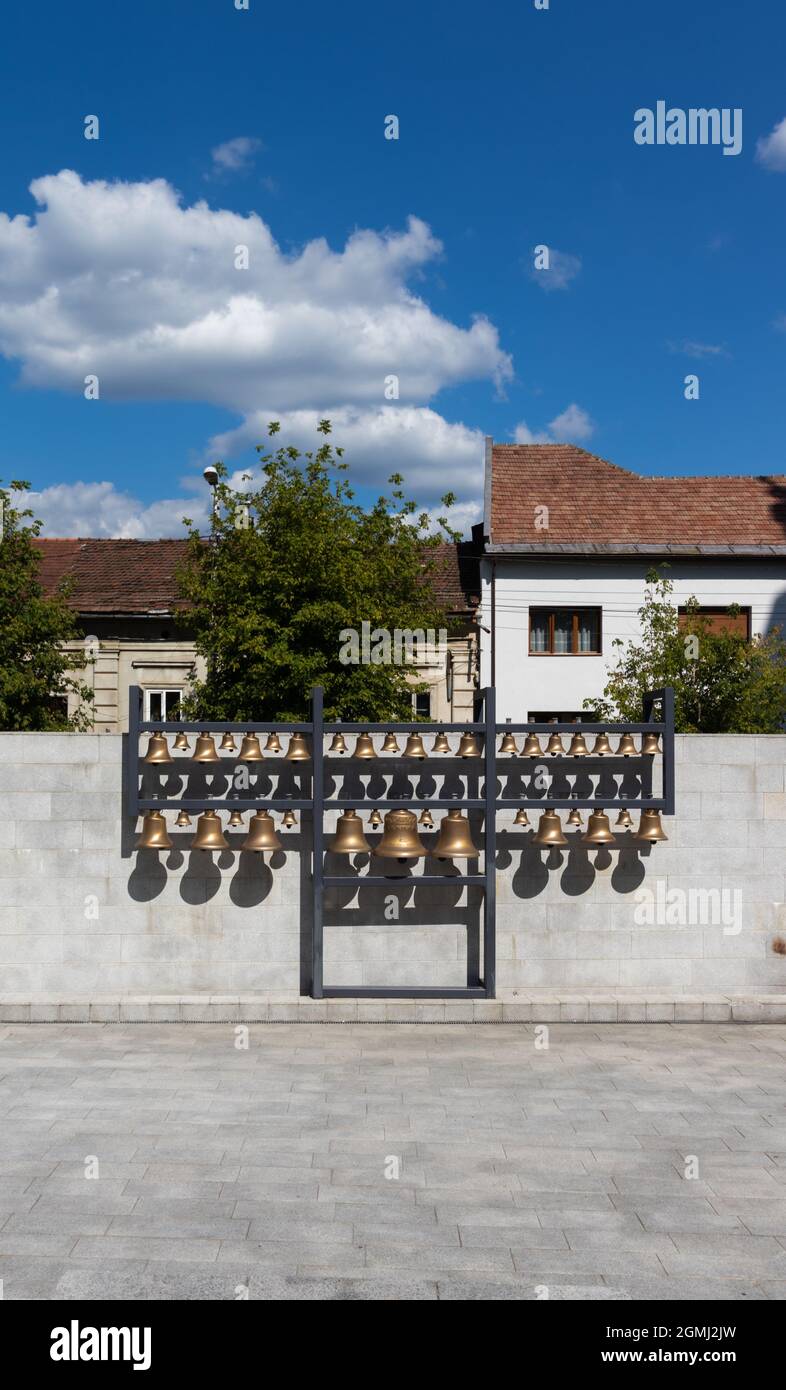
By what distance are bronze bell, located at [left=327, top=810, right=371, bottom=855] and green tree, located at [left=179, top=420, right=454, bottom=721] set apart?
671 cm

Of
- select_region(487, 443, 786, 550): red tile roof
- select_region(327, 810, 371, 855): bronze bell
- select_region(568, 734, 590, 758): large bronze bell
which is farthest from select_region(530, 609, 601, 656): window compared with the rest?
select_region(327, 810, 371, 855): bronze bell

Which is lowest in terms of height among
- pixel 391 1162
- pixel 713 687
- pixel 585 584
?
pixel 391 1162

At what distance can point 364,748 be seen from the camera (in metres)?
10.9

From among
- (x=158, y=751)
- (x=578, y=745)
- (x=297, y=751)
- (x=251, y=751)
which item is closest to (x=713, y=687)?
(x=578, y=745)

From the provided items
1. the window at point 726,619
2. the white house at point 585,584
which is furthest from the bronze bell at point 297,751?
the window at point 726,619

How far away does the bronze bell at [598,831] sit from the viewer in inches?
430

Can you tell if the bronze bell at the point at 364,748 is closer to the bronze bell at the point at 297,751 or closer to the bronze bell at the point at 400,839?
the bronze bell at the point at 297,751

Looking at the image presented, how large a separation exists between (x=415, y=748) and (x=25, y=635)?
11088 mm

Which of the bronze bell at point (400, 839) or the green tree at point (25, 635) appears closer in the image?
the bronze bell at point (400, 839)

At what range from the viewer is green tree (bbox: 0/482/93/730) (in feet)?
62.7

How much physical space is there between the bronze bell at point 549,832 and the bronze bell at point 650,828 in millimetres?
806

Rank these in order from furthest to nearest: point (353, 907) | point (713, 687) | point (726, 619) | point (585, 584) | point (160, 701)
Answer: point (585, 584), point (160, 701), point (726, 619), point (713, 687), point (353, 907)

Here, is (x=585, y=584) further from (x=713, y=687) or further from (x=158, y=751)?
(x=158, y=751)
